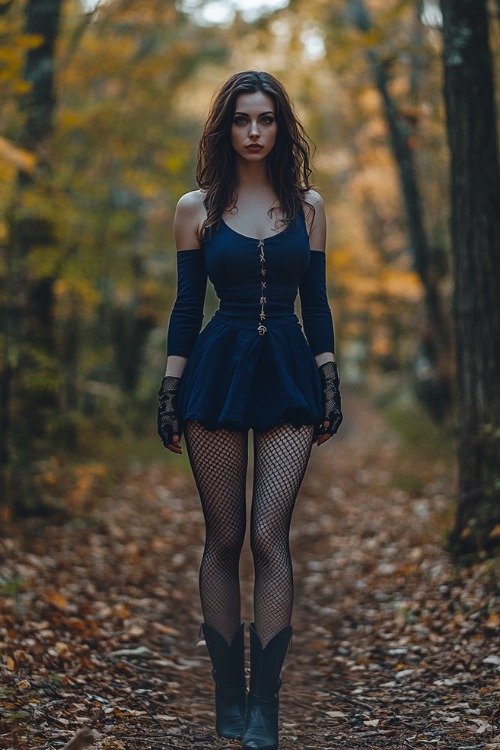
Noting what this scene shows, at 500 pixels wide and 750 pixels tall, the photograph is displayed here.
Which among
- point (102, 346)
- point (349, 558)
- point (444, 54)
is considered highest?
point (444, 54)

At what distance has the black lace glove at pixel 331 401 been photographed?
333cm

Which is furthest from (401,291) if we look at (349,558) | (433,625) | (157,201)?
(433,625)

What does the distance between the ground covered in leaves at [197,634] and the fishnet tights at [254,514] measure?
51 cm

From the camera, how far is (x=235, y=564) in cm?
342

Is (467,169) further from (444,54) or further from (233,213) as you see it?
(233,213)

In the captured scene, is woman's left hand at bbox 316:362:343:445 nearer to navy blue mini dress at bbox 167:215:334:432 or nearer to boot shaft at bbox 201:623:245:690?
navy blue mini dress at bbox 167:215:334:432

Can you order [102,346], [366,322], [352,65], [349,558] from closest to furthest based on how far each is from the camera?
[349,558] → [352,65] → [102,346] → [366,322]

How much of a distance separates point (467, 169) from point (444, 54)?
2.46 feet

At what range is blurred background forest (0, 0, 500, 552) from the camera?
7.04m

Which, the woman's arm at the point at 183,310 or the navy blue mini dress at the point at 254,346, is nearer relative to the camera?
the navy blue mini dress at the point at 254,346

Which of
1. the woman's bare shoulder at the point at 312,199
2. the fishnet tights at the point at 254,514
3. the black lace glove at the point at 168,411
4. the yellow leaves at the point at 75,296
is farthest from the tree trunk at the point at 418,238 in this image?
the fishnet tights at the point at 254,514

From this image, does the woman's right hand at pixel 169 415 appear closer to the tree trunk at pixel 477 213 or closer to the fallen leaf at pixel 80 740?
the fallen leaf at pixel 80 740

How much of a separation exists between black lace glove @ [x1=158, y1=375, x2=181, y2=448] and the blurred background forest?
3.23 meters

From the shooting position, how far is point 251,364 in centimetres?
321
